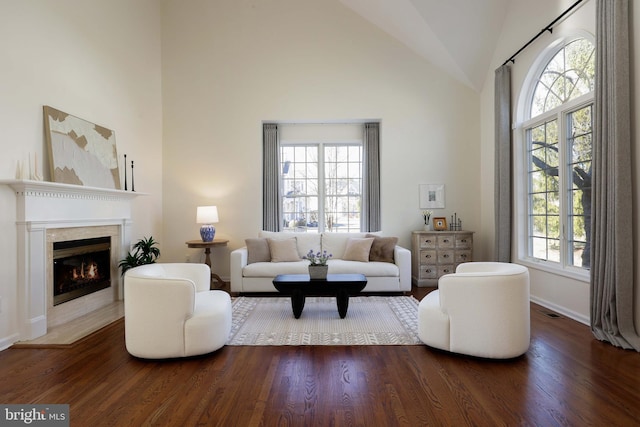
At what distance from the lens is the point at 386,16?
563 centimetres

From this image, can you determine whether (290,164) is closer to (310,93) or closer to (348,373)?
(310,93)

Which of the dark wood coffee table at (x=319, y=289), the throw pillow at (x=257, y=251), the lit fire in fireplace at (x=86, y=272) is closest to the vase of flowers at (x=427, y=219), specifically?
the dark wood coffee table at (x=319, y=289)

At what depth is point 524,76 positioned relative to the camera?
4.71 meters

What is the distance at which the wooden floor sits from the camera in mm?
1954

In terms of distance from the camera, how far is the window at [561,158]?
12.4 feet

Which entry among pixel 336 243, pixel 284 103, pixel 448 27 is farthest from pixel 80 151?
pixel 448 27

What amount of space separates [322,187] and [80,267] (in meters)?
3.74

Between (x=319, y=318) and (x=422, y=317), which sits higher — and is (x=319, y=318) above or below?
below

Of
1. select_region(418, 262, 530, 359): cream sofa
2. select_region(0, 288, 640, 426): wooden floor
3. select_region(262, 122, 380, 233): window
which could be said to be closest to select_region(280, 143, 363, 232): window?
select_region(262, 122, 380, 233): window

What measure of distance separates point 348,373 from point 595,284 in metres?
2.46

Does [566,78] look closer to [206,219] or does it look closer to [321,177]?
[321,177]

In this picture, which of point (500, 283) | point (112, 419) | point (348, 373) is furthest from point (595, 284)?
point (112, 419)

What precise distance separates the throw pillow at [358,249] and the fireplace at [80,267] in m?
3.22

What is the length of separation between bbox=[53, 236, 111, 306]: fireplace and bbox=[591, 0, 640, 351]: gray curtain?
5.23 meters
